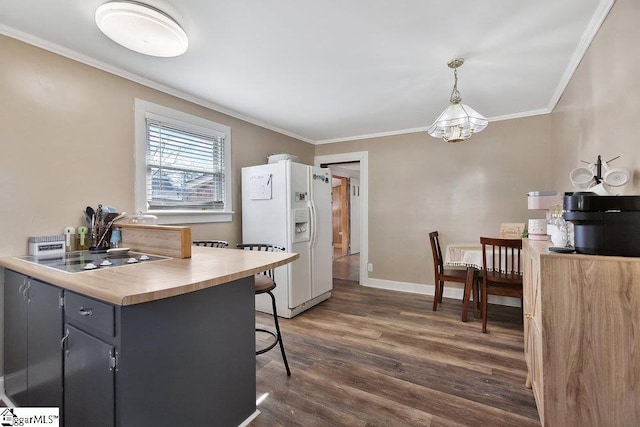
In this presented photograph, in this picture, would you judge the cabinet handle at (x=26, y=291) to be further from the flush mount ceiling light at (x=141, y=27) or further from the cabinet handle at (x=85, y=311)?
the flush mount ceiling light at (x=141, y=27)

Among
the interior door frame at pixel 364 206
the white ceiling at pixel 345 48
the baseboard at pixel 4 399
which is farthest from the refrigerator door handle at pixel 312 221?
the baseboard at pixel 4 399

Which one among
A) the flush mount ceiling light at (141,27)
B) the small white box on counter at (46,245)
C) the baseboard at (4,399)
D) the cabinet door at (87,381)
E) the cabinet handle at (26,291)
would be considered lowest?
the baseboard at (4,399)

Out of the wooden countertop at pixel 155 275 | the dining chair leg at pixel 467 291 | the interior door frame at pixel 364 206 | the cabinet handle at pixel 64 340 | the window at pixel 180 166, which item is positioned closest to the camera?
the wooden countertop at pixel 155 275

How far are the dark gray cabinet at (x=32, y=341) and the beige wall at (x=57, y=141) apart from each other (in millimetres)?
423

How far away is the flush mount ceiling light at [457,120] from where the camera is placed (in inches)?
87.1

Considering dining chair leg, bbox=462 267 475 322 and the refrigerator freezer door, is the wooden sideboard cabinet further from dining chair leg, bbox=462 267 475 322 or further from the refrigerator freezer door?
the refrigerator freezer door

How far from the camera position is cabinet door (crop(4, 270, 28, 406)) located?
1.56m

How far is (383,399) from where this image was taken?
1.79m

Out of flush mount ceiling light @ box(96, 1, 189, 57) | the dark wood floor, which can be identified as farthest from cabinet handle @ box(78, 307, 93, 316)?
Answer: flush mount ceiling light @ box(96, 1, 189, 57)

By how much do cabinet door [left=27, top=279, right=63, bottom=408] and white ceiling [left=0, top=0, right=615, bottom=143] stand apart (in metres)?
Answer: 1.58

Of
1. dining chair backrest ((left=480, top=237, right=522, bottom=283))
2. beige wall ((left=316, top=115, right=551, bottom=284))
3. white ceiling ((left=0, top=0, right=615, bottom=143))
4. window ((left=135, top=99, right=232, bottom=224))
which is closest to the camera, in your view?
white ceiling ((left=0, top=0, right=615, bottom=143))

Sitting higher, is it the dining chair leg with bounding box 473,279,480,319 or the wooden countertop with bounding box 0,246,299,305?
the wooden countertop with bounding box 0,246,299,305

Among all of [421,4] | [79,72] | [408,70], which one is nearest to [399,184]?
[408,70]

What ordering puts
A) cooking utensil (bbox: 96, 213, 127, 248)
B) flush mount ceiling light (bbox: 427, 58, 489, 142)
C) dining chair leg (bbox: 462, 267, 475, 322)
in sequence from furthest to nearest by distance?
dining chair leg (bbox: 462, 267, 475, 322) → flush mount ceiling light (bbox: 427, 58, 489, 142) → cooking utensil (bbox: 96, 213, 127, 248)
